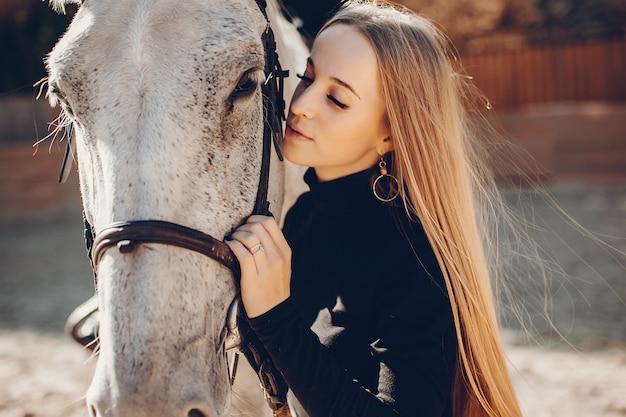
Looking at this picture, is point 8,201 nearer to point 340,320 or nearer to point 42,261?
point 42,261

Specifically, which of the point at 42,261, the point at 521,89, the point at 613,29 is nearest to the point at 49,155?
the point at 42,261

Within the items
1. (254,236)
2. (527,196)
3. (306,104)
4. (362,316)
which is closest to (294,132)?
(306,104)

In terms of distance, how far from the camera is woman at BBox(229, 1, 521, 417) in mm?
1378

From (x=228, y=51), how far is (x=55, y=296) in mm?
5021

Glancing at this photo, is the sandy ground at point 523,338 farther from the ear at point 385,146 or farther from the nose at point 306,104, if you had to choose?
the nose at point 306,104

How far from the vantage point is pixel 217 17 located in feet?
4.85

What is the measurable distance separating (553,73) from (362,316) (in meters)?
9.67

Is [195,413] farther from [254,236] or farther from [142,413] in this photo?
[254,236]

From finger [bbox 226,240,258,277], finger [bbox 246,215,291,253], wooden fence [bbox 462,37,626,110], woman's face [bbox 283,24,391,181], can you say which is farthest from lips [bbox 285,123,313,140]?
wooden fence [bbox 462,37,626,110]

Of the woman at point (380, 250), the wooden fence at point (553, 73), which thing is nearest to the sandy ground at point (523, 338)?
the woman at point (380, 250)

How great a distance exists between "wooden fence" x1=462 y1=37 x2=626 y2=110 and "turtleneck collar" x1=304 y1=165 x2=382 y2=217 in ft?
29.0

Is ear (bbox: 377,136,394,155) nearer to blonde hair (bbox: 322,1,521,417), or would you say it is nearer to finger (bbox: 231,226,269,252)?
blonde hair (bbox: 322,1,521,417)

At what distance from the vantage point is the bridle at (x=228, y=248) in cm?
125

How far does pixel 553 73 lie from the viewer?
1016cm
